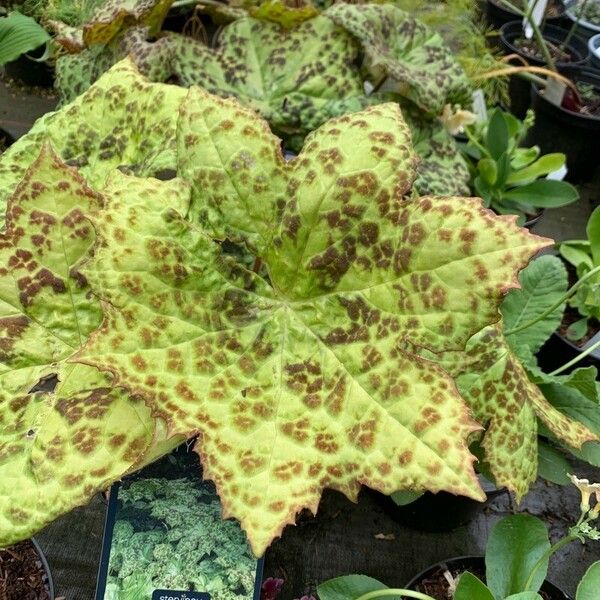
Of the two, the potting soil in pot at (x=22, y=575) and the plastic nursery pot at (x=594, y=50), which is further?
the plastic nursery pot at (x=594, y=50)

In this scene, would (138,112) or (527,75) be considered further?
(527,75)

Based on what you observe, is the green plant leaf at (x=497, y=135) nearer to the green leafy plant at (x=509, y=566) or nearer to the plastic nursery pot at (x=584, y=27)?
the green leafy plant at (x=509, y=566)

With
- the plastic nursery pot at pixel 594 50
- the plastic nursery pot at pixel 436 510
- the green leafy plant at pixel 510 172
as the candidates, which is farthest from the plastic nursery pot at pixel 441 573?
the plastic nursery pot at pixel 594 50

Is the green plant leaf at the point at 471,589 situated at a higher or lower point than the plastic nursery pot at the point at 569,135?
higher

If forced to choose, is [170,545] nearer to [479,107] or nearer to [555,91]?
[479,107]

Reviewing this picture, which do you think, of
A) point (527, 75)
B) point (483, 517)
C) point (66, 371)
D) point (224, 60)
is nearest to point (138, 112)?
point (66, 371)

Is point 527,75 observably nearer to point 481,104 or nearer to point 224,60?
point 481,104

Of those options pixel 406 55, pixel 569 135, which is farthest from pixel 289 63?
pixel 569 135

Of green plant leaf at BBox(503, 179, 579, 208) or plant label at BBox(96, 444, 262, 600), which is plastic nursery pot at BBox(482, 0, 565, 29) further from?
plant label at BBox(96, 444, 262, 600)
